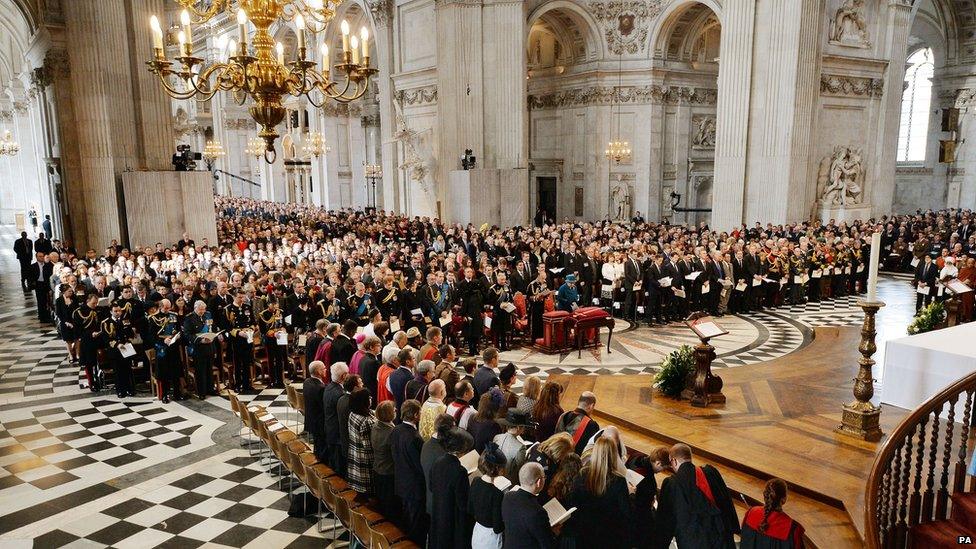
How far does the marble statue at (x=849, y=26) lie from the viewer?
21375mm

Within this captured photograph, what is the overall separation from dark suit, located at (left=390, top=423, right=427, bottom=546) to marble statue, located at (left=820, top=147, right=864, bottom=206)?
68.6 feet

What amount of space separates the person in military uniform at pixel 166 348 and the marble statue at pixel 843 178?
20756 millimetres

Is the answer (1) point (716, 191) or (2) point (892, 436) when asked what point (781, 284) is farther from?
(2) point (892, 436)

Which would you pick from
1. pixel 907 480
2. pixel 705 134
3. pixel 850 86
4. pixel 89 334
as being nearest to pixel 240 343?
pixel 89 334

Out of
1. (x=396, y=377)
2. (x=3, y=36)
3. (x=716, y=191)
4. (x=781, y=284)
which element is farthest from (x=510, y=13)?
(x=3, y=36)

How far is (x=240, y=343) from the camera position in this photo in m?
10.8

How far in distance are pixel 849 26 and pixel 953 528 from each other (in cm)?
2189

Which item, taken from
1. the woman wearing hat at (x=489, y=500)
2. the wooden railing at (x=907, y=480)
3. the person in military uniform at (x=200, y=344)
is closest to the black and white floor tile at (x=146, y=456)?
the person in military uniform at (x=200, y=344)

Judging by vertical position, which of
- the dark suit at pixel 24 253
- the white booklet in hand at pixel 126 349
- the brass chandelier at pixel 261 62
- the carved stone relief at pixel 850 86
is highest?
the carved stone relief at pixel 850 86

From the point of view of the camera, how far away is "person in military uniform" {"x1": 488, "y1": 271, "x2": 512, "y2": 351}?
12.8 metres

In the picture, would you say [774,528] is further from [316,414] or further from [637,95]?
[637,95]

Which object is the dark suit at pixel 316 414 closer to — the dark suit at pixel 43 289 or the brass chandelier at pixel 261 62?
the brass chandelier at pixel 261 62

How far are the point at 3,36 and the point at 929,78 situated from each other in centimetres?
4577

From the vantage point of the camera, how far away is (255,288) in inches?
472
